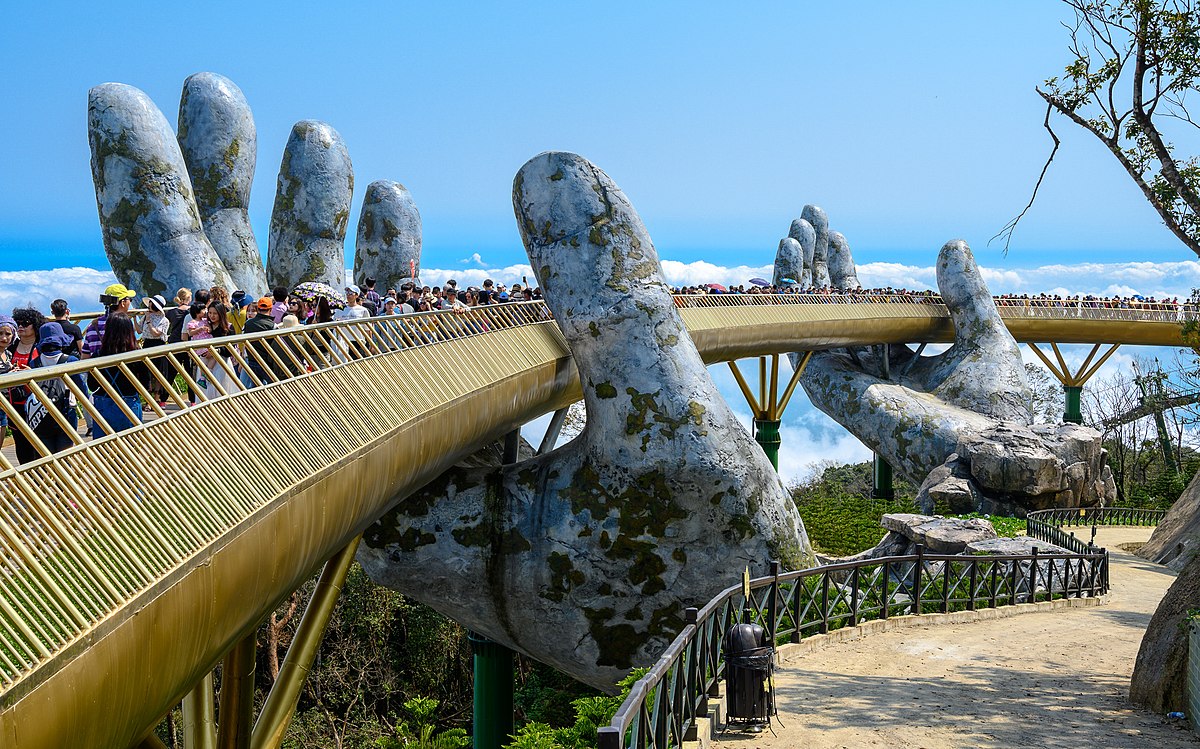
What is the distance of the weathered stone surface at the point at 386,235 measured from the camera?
1056 inches

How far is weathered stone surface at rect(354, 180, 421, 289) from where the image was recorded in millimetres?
26812

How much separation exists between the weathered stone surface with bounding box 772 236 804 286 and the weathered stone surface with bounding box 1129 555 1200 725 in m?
31.8

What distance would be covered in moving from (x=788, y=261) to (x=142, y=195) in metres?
28.3

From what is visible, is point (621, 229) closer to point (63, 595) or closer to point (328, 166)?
point (328, 166)

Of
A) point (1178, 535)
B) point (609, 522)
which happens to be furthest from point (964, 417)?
point (609, 522)

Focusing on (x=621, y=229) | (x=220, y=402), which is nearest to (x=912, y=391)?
(x=621, y=229)

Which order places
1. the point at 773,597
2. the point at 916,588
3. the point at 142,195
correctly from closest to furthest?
the point at 773,597 < the point at 916,588 < the point at 142,195

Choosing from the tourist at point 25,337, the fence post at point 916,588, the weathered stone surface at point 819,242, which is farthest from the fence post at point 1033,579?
the weathered stone surface at point 819,242

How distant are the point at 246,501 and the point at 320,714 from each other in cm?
2132

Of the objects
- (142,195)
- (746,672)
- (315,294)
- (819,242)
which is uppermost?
(819,242)

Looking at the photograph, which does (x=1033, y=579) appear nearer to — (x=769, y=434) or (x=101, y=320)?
(x=101, y=320)

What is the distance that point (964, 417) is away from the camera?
109ft

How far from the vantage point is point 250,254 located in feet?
74.0

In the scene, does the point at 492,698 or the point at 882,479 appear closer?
the point at 492,698
